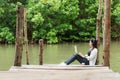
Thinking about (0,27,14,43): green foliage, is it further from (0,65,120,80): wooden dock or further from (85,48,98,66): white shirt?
(0,65,120,80): wooden dock

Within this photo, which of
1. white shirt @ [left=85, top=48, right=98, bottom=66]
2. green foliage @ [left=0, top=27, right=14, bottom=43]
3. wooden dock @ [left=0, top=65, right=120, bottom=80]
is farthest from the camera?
green foliage @ [left=0, top=27, right=14, bottom=43]

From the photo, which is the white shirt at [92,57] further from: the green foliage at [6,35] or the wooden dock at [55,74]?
the green foliage at [6,35]

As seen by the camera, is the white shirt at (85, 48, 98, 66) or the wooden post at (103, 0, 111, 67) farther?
Answer: the white shirt at (85, 48, 98, 66)

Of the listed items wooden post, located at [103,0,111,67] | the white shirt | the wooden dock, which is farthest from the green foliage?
the wooden dock

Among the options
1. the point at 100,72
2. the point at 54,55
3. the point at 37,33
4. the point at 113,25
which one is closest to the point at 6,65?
the point at 54,55

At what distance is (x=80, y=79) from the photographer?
620 centimetres

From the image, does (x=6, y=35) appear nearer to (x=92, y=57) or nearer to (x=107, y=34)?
(x=92, y=57)

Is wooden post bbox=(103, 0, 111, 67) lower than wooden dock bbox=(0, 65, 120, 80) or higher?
higher

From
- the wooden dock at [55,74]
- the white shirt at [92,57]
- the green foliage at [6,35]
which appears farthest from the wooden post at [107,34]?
the green foliage at [6,35]

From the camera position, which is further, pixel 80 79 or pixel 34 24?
pixel 34 24

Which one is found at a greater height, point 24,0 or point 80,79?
point 24,0

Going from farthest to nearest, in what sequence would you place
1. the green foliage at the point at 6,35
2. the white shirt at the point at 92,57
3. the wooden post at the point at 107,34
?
the green foliage at the point at 6,35
the white shirt at the point at 92,57
the wooden post at the point at 107,34

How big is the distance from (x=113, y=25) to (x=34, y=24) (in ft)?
23.7

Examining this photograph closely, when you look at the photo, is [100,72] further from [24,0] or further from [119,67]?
[24,0]
